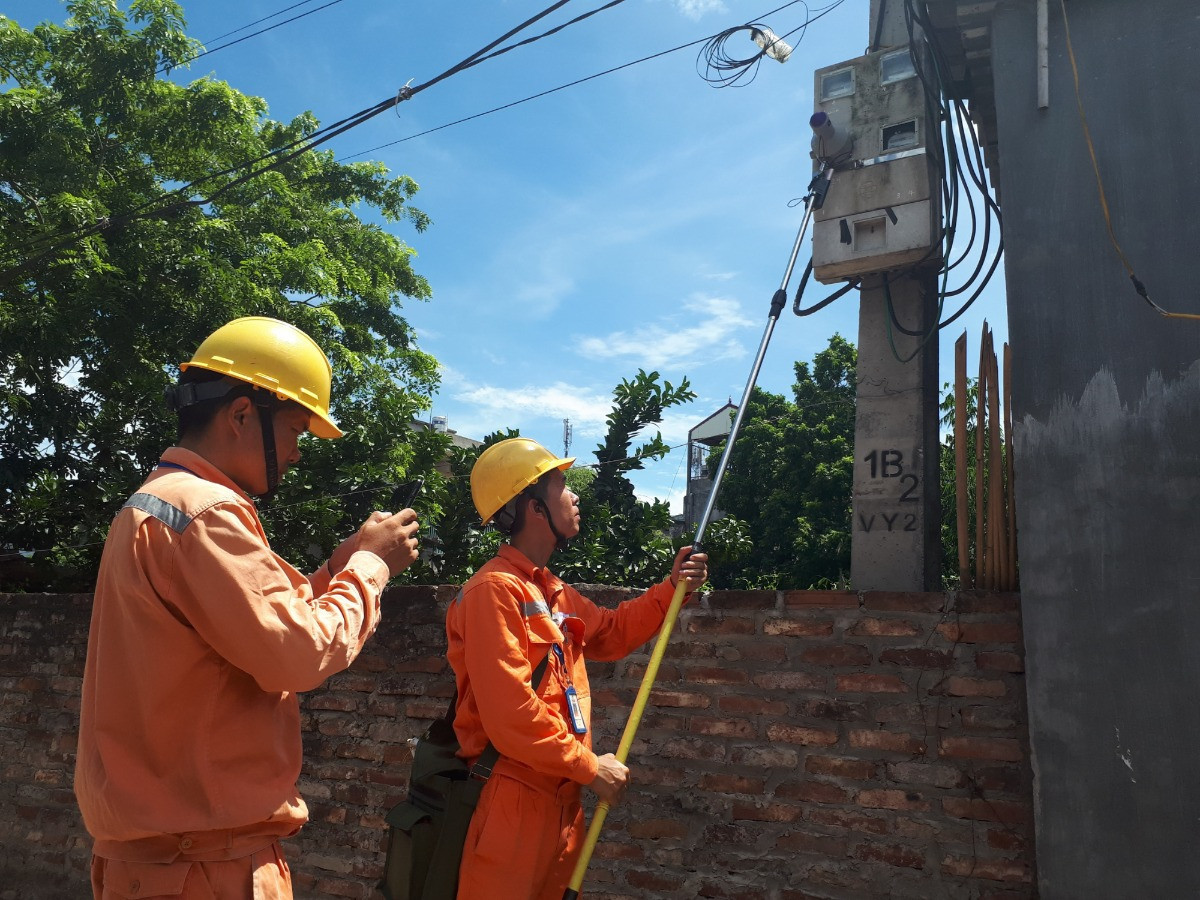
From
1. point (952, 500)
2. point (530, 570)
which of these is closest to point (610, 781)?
point (530, 570)

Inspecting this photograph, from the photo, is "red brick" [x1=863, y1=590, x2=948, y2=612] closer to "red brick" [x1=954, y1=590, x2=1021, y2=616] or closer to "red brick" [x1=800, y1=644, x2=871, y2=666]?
"red brick" [x1=954, y1=590, x2=1021, y2=616]

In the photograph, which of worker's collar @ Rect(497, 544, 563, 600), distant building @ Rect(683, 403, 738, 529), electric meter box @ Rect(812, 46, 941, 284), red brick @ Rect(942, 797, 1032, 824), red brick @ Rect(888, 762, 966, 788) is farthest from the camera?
distant building @ Rect(683, 403, 738, 529)

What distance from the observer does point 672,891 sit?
11.1ft

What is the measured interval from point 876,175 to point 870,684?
2442 mm

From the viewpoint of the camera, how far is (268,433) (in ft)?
6.79

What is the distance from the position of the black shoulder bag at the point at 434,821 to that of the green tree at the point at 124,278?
545 centimetres

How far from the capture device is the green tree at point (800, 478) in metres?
20.8

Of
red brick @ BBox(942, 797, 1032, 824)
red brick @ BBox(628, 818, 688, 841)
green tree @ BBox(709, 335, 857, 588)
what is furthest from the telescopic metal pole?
green tree @ BBox(709, 335, 857, 588)

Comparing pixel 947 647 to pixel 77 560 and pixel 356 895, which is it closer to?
pixel 356 895

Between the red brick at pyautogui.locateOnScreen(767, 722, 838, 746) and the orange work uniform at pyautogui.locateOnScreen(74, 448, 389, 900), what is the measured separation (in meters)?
1.98

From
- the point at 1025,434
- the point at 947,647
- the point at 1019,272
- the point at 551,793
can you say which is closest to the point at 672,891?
the point at 551,793

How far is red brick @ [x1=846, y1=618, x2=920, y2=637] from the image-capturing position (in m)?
3.23

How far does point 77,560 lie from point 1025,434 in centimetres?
741

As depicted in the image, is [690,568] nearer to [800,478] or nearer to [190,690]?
[190,690]
